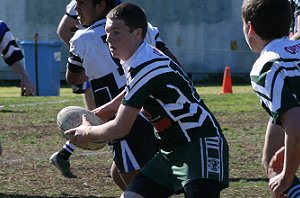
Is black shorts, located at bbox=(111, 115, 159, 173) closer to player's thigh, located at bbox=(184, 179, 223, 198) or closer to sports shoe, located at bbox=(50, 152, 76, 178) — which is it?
player's thigh, located at bbox=(184, 179, 223, 198)

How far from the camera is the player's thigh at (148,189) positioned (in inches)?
221

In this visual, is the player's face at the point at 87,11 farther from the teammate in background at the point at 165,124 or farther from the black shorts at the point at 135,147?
the teammate in background at the point at 165,124

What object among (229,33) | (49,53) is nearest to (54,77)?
(49,53)

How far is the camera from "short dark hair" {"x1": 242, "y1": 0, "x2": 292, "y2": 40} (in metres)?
5.09

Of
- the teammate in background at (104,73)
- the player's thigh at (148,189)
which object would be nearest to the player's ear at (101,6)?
the teammate in background at (104,73)

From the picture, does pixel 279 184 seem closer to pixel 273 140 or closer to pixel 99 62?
pixel 273 140

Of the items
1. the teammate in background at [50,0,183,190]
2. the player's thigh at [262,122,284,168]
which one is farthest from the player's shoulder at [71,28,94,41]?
the player's thigh at [262,122,284,168]

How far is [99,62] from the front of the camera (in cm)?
688

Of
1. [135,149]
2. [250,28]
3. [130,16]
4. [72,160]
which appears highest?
[250,28]

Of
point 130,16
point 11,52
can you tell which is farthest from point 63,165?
point 130,16

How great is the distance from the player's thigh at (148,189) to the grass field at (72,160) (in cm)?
252

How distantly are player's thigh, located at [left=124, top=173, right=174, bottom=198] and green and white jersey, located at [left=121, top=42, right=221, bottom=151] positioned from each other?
0.88 feet

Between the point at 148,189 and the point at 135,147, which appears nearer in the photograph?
the point at 148,189

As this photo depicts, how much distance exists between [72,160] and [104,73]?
143 inches
